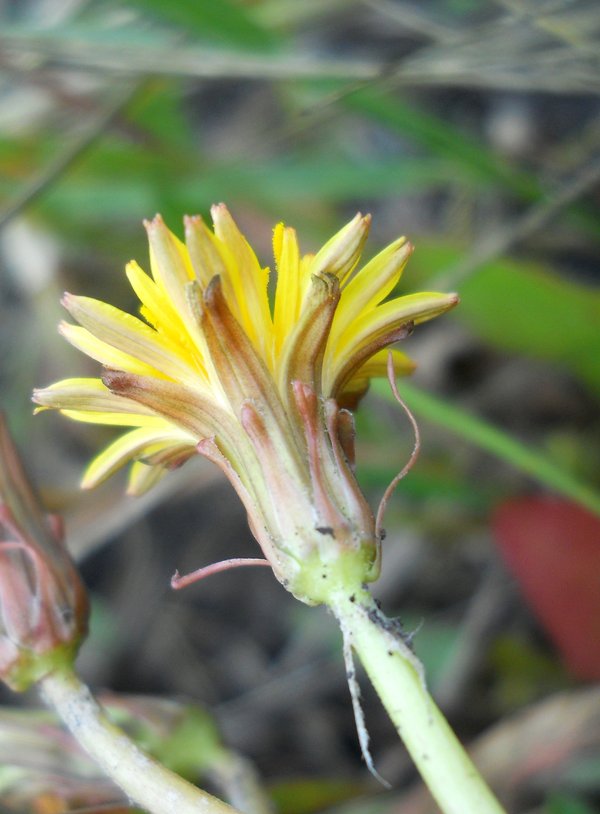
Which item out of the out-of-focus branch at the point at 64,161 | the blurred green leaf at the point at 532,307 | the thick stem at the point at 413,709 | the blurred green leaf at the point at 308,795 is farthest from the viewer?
the blurred green leaf at the point at 532,307

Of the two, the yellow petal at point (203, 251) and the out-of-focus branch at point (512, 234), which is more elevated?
the out-of-focus branch at point (512, 234)

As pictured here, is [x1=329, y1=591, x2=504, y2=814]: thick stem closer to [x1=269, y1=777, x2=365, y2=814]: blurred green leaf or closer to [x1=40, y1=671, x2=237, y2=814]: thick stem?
[x1=40, y1=671, x2=237, y2=814]: thick stem

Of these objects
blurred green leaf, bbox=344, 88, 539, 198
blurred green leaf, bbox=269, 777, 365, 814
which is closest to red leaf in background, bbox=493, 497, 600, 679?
blurred green leaf, bbox=269, 777, 365, 814

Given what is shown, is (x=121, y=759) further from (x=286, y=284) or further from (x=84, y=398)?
(x=286, y=284)

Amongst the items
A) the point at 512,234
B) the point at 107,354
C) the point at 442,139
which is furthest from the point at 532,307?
the point at 107,354

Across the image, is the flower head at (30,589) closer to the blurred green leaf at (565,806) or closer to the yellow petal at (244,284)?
the yellow petal at (244,284)

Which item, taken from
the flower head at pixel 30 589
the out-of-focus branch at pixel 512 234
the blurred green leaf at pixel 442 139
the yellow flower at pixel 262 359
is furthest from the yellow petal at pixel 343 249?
the blurred green leaf at pixel 442 139
